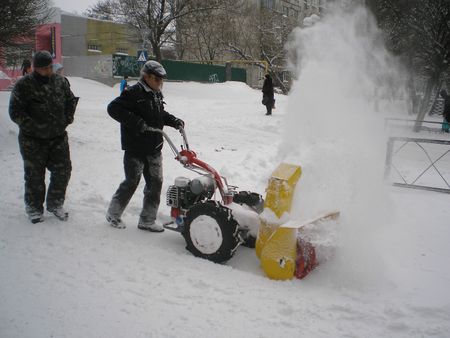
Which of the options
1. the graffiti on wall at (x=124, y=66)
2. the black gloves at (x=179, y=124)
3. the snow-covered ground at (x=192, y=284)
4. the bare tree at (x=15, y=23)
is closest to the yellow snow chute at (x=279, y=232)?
the snow-covered ground at (x=192, y=284)

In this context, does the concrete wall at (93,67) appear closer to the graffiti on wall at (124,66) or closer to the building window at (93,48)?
the graffiti on wall at (124,66)

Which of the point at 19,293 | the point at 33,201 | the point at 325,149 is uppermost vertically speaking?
the point at 325,149

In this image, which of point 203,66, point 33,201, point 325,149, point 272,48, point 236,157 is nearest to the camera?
point 325,149

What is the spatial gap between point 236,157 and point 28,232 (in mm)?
4580

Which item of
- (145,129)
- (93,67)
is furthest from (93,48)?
(145,129)

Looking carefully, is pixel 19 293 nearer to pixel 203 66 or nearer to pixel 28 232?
pixel 28 232

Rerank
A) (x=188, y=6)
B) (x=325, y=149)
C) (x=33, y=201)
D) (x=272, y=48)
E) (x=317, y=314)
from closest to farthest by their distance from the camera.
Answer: (x=317, y=314) < (x=325, y=149) < (x=33, y=201) < (x=188, y=6) < (x=272, y=48)

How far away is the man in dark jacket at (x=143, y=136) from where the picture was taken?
13.6 ft

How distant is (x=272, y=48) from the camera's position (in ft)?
117

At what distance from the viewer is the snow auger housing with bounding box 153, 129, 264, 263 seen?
3.64 meters

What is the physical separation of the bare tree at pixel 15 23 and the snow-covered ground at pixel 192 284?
4.49 meters

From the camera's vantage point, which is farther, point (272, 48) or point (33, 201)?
point (272, 48)

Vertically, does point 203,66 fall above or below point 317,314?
above

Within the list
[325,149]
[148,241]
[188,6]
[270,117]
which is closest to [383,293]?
[325,149]
